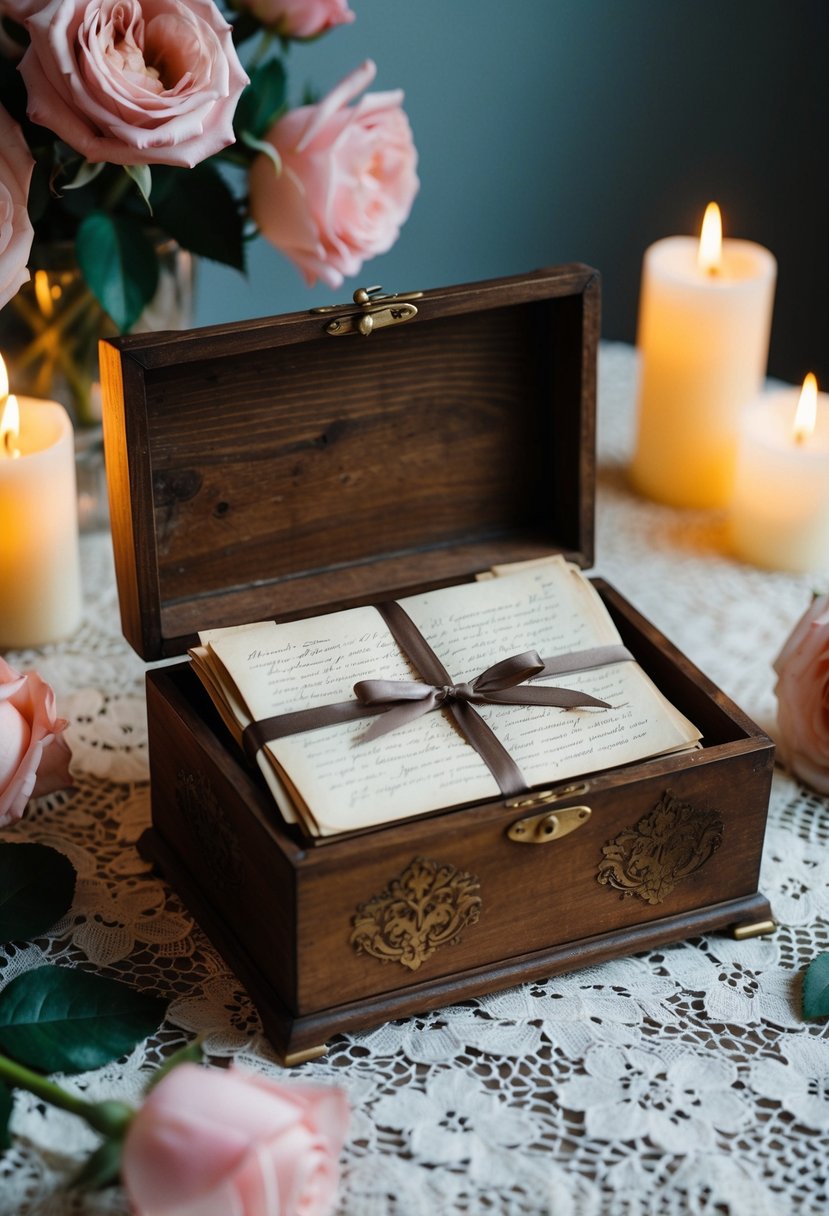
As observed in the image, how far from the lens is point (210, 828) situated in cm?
95

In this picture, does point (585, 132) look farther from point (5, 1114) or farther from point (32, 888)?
point (5, 1114)

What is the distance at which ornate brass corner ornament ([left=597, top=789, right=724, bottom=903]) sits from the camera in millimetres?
941

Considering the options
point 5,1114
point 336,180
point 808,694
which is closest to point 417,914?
point 5,1114

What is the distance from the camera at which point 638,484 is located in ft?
4.84

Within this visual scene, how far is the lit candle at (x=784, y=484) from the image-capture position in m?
1.31

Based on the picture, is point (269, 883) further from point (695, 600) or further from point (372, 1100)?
point (695, 600)

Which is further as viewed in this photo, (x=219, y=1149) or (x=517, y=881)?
(x=517, y=881)

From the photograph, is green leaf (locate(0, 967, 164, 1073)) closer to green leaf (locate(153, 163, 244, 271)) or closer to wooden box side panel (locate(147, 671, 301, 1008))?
wooden box side panel (locate(147, 671, 301, 1008))

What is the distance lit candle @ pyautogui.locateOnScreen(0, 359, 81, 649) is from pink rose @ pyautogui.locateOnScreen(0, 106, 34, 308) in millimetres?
116

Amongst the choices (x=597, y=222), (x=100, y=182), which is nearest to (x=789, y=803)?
(x=100, y=182)

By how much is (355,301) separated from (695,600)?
0.45 m

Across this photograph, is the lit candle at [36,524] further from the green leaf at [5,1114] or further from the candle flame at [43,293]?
the green leaf at [5,1114]

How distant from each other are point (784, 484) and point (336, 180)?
45 cm

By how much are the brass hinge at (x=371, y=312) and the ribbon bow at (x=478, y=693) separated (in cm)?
24
